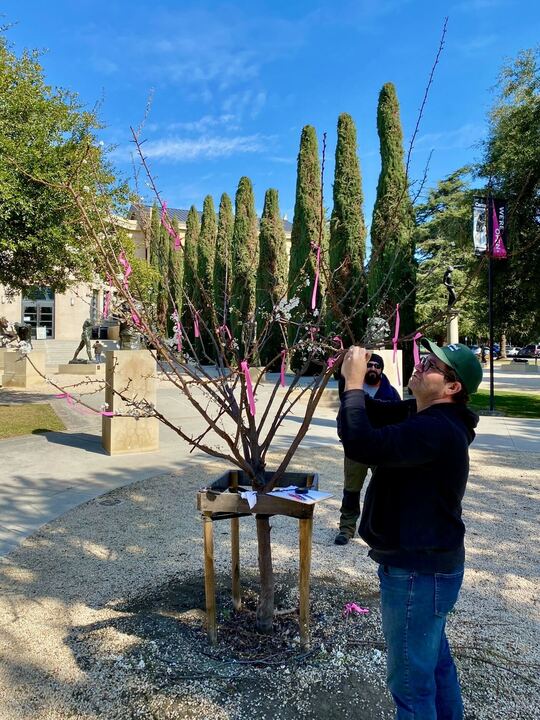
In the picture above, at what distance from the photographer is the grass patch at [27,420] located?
392 inches

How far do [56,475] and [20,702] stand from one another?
4652mm

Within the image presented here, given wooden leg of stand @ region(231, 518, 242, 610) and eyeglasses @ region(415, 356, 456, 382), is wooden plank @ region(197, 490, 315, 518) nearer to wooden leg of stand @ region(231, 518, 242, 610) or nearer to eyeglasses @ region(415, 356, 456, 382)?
wooden leg of stand @ region(231, 518, 242, 610)

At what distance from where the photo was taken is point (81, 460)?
25.2 feet

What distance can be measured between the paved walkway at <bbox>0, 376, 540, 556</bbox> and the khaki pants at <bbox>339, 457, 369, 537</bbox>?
2.54 metres

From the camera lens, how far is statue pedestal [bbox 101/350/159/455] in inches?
303

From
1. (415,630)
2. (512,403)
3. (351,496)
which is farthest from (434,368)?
(512,403)

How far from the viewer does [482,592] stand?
3715 millimetres

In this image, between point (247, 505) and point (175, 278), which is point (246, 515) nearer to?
point (247, 505)

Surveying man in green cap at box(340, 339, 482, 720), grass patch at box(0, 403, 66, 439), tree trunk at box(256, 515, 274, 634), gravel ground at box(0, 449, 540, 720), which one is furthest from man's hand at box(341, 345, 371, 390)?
grass patch at box(0, 403, 66, 439)

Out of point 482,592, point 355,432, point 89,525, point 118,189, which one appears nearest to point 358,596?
point 482,592

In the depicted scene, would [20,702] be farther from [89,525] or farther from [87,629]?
[89,525]

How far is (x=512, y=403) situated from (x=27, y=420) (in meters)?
12.6

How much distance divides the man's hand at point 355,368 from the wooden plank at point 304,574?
1.12 metres

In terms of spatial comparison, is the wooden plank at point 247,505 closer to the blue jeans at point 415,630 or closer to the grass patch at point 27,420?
the blue jeans at point 415,630
